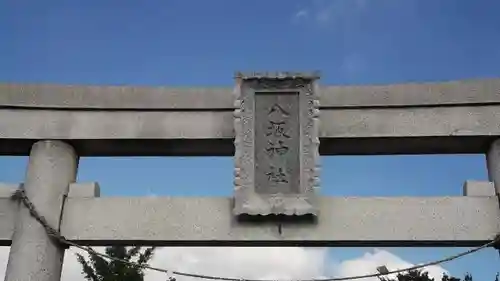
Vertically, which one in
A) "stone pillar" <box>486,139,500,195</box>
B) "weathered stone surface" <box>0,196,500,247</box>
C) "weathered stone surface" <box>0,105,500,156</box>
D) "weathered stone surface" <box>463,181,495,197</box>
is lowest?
"weathered stone surface" <box>0,196,500,247</box>

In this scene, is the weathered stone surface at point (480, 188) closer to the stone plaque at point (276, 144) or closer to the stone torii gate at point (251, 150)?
the stone torii gate at point (251, 150)

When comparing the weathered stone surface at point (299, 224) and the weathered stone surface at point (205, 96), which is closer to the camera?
the weathered stone surface at point (299, 224)

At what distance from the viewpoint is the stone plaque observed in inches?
211

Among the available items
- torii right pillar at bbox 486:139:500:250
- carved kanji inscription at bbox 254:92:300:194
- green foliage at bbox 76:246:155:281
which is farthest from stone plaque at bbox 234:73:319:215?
green foliage at bbox 76:246:155:281

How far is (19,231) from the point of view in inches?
218

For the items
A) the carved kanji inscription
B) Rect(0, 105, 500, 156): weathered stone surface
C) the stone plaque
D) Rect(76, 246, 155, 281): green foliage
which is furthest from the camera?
Rect(76, 246, 155, 281): green foliage

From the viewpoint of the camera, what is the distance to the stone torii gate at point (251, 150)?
17.7 ft

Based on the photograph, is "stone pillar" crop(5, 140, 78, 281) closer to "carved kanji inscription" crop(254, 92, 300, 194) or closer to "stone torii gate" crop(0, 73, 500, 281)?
"stone torii gate" crop(0, 73, 500, 281)

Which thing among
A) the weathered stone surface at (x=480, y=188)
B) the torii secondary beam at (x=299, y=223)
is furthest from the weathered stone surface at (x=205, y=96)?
→ the torii secondary beam at (x=299, y=223)

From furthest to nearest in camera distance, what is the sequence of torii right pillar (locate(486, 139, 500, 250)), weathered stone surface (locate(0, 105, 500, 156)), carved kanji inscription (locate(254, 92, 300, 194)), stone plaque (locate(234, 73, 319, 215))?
1. weathered stone surface (locate(0, 105, 500, 156))
2. torii right pillar (locate(486, 139, 500, 250))
3. carved kanji inscription (locate(254, 92, 300, 194))
4. stone plaque (locate(234, 73, 319, 215))

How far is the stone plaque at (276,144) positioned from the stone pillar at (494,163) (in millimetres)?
1808

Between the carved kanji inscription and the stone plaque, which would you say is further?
the carved kanji inscription

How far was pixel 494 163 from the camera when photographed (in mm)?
5645

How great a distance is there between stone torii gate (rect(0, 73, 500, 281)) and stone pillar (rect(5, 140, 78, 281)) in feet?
0.04
